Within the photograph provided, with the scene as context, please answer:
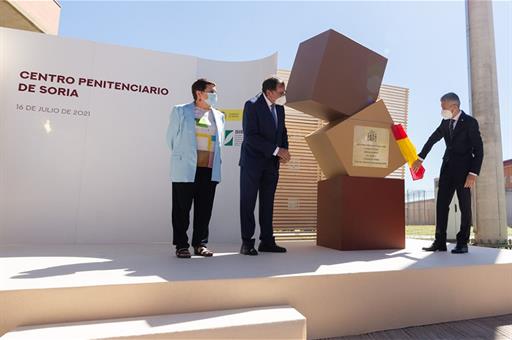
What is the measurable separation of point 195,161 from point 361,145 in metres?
1.51

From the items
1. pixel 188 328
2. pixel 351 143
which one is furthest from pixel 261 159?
pixel 188 328

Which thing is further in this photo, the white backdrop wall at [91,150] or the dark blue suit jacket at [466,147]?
the white backdrop wall at [91,150]

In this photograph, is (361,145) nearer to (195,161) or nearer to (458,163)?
(458,163)

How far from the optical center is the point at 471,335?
1.72m

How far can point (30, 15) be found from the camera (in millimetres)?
8570

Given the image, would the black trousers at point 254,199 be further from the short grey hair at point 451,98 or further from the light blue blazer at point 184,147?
the short grey hair at point 451,98

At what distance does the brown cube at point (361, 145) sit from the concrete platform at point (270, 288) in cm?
86

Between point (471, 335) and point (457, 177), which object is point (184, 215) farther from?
point (457, 177)

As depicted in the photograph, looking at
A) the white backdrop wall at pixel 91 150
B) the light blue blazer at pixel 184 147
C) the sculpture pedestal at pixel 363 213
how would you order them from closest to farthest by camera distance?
the light blue blazer at pixel 184 147 < the sculpture pedestal at pixel 363 213 < the white backdrop wall at pixel 91 150

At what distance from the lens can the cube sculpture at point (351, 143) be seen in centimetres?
277

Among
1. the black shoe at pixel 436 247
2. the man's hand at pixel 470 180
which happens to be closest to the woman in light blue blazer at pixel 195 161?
the black shoe at pixel 436 247

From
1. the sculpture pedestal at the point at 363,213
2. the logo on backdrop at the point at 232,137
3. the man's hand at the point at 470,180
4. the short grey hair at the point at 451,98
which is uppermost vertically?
the short grey hair at the point at 451,98

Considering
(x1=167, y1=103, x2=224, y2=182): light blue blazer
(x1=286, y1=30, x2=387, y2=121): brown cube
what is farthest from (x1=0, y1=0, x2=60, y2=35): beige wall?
(x1=286, y1=30, x2=387, y2=121): brown cube

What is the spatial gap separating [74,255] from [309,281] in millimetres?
1762
